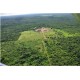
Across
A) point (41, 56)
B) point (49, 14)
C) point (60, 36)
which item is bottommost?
point (41, 56)

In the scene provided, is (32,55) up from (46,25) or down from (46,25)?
down
